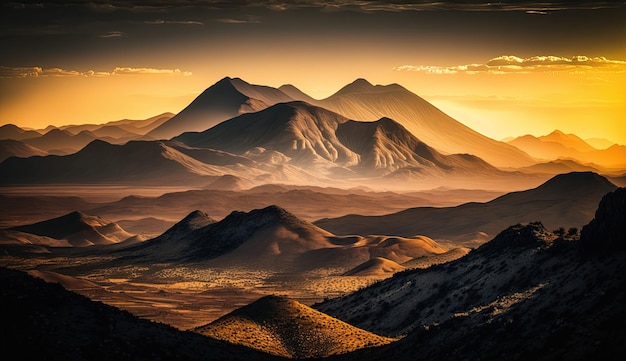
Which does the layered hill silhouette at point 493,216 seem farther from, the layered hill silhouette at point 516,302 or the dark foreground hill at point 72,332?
the dark foreground hill at point 72,332

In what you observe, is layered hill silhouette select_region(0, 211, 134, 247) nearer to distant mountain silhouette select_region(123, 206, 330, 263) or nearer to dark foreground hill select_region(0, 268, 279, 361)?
distant mountain silhouette select_region(123, 206, 330, 263)

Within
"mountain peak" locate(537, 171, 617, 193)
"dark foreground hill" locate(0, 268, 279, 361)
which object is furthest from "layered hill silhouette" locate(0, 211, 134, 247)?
"dark foreground hill" locate(0, 268, 279, 361)

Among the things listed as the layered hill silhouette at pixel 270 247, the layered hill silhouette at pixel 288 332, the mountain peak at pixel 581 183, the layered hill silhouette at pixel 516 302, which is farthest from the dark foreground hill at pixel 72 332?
the mountain peak at pixel 581 183

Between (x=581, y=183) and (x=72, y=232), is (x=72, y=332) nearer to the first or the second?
(x=72, y=232)

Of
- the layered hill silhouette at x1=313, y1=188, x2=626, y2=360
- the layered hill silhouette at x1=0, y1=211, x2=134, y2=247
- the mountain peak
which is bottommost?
the layered hill silhouette at x1=0, y1=211, x2=134, y2=247

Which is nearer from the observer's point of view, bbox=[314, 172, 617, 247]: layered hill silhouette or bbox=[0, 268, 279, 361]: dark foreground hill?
bbox=[0, 268, 279, 361]: dark foreground hill

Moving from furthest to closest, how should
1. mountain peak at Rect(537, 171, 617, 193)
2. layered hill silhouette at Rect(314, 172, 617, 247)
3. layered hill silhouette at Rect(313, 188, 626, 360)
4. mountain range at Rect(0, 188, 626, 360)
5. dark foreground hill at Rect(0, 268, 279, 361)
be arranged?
mountain peak at Rect(537, 171, 617, 193)
layered hill silhouette at Rect(314, 172, 617, 247)
layered hill silhouette at Rect(313, 188, 626, 360)
mountain range at Rect(0, 188, 626, 360)
dark foreground hill at Rect(0, 268, 279, 361)

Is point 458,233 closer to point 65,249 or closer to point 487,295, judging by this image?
point 65,249
